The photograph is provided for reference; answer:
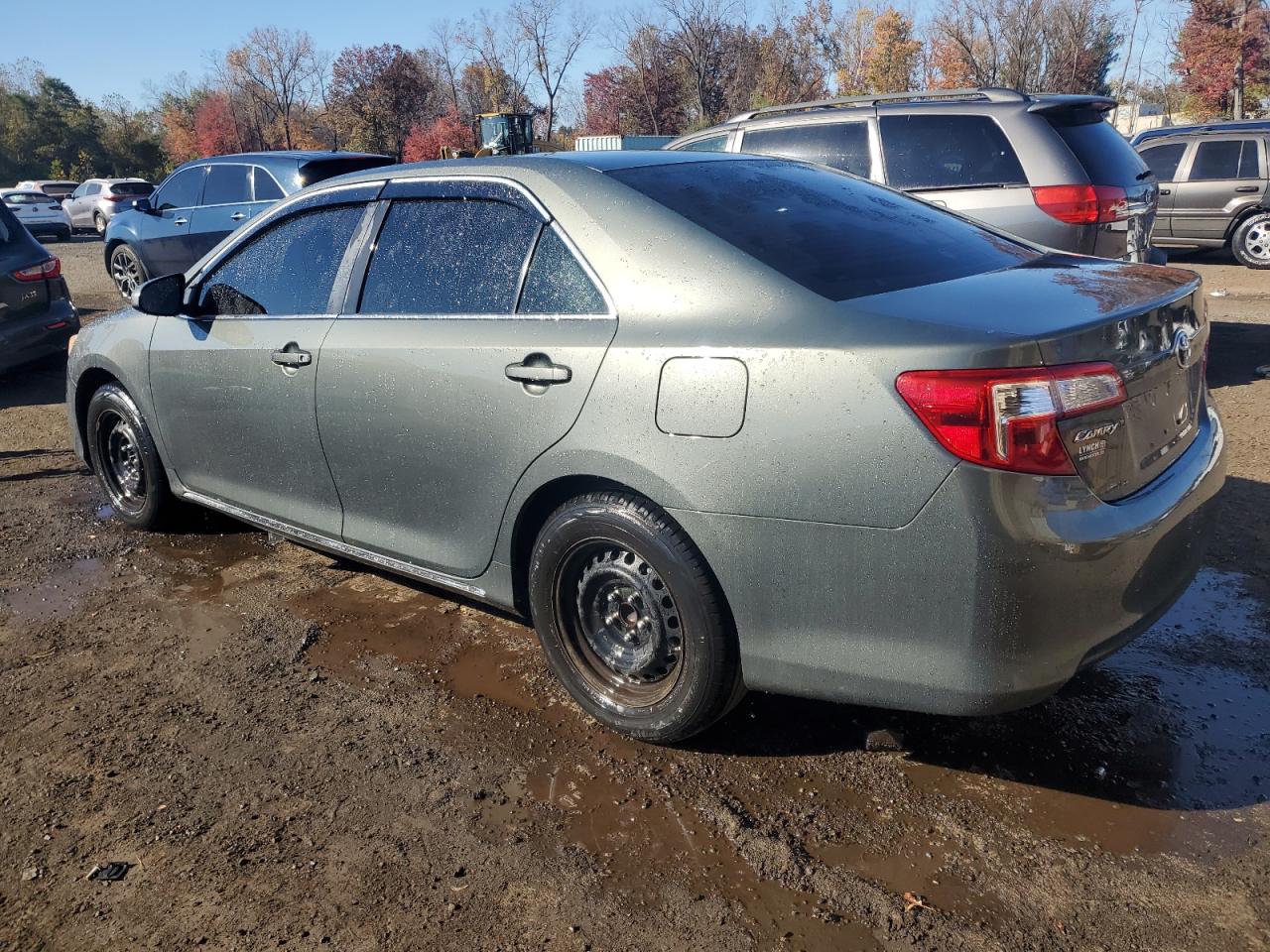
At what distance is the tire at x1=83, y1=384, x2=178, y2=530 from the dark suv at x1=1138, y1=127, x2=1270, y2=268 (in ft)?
41.4

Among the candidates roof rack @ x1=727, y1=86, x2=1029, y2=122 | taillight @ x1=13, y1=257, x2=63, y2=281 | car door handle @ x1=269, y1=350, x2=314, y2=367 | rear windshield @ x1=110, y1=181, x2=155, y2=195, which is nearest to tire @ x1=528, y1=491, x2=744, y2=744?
car door handle @ x1=269, y1=350, x2=314, y2=367

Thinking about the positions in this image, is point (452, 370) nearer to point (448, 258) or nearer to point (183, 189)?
point (448, 258)

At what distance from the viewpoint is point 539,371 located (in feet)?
9.95

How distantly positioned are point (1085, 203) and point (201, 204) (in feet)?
31.9

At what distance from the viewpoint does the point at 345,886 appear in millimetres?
2516

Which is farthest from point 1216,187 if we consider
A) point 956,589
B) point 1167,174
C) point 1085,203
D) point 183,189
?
point 956,589

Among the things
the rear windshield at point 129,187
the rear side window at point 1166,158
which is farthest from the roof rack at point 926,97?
the rear windshield at point 129,187

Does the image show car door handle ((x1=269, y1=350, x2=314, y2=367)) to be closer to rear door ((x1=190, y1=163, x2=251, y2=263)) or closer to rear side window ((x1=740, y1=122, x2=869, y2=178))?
rear side window ((x1=740, y1=122, x2=869, y2=178))

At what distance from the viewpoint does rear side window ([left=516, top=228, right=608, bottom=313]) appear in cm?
303

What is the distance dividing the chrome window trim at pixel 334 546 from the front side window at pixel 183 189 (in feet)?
28.1

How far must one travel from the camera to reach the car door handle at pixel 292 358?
3797mm

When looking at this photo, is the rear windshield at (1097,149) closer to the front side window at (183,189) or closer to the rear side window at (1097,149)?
the rear side window at (1097,149)

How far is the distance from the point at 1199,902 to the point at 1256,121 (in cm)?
1420

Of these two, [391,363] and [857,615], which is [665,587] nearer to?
[857,615]
